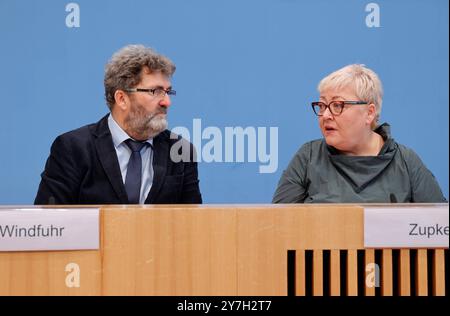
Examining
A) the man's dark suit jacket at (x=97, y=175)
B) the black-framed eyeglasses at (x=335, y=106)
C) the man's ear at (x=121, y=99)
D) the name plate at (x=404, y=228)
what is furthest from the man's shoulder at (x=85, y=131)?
the name plate at (x=404, y=228)

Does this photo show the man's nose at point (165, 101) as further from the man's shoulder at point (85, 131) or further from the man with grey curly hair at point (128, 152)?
the man's shoulder at point (85, 131)

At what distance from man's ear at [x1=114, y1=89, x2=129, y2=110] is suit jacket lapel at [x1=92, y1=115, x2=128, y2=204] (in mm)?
123

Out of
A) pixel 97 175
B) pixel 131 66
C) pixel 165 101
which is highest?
pixel 131 66

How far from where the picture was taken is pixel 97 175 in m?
2.04

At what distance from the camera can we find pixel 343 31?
2.40m

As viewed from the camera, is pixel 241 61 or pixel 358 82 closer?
pixel 358 82

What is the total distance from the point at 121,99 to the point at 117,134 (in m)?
0.19

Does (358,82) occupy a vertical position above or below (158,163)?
above

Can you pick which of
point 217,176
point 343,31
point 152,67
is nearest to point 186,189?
point 217,176

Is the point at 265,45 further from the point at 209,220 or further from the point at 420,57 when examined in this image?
the point at 209,220

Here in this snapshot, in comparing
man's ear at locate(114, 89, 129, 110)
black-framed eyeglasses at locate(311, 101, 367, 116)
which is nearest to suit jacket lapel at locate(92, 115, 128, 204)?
man's ear at locate(114, 89, 129, 110)

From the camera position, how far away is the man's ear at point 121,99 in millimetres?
2297

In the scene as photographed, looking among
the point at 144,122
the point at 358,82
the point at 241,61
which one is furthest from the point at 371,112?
the point at 144,122

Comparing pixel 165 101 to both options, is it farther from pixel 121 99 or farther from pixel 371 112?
pixel 371 112
